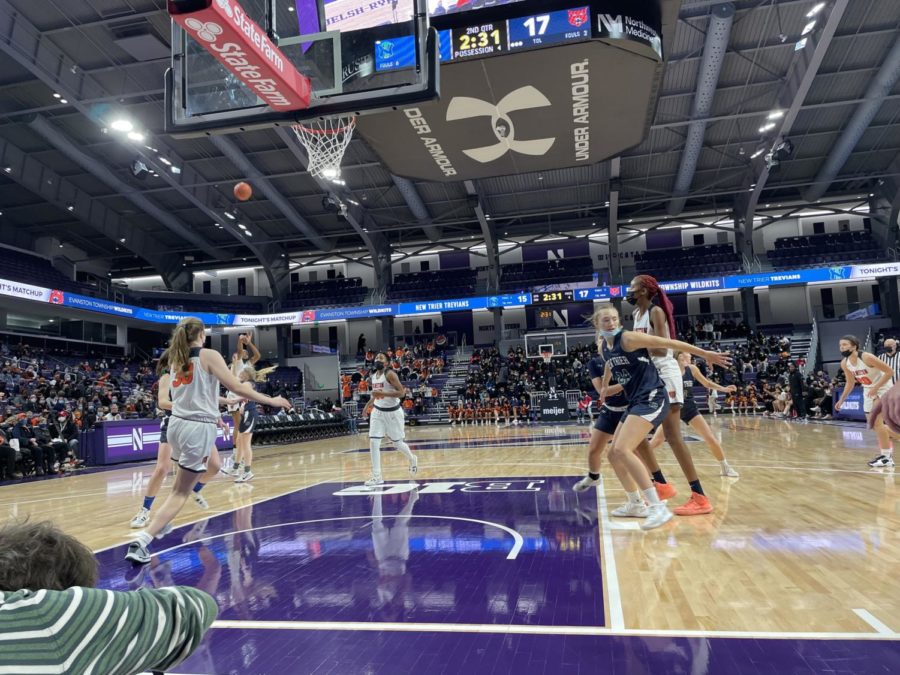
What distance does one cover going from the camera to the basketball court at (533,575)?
264 centimetres

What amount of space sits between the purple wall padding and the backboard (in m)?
28.7

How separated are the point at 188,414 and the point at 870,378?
8443 mm

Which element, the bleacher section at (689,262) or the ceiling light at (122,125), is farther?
the bleacher section at (689,262)

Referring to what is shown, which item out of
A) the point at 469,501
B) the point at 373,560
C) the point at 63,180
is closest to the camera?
the point at 373,560

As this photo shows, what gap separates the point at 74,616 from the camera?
3.49ft

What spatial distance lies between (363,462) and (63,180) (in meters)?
22.7

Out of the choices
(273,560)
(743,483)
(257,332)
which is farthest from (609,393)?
(257,332)

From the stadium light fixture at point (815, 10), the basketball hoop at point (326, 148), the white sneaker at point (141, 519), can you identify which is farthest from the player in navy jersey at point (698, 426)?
the stadium light fixture at point (815, 10)

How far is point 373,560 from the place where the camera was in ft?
14.3

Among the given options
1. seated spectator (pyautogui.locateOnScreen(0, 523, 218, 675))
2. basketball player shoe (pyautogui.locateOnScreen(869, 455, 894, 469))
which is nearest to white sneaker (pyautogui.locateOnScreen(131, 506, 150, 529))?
seated spectator (pyautogui.locateOnScreen(0, 523, 218, 675))

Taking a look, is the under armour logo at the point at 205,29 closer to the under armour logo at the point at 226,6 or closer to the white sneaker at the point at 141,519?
the under armour logo at the point at 226,6

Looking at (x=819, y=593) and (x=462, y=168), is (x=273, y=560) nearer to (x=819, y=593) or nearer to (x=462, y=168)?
(x=819, y=593)

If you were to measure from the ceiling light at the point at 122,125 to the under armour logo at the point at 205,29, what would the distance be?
16.6 m

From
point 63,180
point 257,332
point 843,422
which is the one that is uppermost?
point 63,180
